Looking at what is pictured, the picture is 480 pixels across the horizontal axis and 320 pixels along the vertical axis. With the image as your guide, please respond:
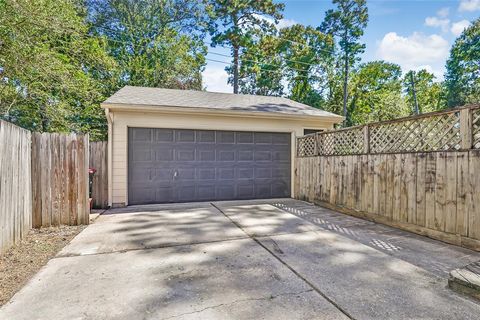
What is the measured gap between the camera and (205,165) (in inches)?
277

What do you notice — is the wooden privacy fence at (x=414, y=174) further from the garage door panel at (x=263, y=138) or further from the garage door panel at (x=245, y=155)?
the garage door panel at (x=245, y=155)

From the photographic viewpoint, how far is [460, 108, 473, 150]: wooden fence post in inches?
138

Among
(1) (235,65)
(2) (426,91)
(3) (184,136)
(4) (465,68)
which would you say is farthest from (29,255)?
(2) (426,91)

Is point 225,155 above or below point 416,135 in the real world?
below

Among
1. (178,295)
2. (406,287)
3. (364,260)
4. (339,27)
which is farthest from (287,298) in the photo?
(339,27)

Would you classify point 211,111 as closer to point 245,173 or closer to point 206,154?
point 206,154

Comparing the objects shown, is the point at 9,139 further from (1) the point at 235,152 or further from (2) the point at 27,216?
(1) the point at 235,152

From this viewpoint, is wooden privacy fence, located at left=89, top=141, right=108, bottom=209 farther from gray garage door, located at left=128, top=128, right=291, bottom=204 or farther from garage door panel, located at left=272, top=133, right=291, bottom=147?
garage door panel, located at left=272, top=133, right=291, bottom=147

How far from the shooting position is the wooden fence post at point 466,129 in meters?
3.51

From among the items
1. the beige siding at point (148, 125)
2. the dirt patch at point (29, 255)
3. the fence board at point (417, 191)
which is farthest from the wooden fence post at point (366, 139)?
the dirt patch at point (29, 255)

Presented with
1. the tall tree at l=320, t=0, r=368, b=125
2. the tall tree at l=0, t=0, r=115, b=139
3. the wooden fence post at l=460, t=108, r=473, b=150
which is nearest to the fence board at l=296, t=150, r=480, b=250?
the wooden fence post at l=460, t=108, r=473, b=150

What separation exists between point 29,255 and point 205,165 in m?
4.37

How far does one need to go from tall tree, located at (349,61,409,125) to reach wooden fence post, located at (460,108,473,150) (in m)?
16.7

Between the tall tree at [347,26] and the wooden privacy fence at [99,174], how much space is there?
48.0ft
